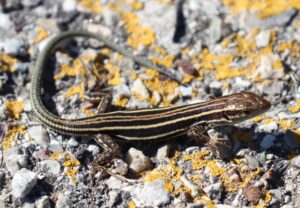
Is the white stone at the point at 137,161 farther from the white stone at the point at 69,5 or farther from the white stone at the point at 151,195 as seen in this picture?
the white stone at the point at 69,5

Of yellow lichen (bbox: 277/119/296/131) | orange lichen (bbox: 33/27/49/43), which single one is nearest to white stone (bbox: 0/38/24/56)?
orange lichen (bbox: 33/27/49/43)

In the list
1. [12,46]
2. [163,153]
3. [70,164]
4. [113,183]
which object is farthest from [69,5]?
[113,183]

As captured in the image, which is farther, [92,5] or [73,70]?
[92,5]

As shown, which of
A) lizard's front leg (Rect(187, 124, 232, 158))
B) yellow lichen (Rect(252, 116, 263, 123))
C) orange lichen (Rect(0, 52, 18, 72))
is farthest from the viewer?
orange lichen (Rect(0, 52, 18, 72))

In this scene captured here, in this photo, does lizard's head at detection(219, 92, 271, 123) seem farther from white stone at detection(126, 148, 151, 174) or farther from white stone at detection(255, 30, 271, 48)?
white stone at detection(255, 30, 271, 48)

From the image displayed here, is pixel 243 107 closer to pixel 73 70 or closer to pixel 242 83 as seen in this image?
pixel 242 83

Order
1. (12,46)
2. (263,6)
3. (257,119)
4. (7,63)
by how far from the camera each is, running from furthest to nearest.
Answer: (263,6) < (12,46) < (7,63) < (257,119)

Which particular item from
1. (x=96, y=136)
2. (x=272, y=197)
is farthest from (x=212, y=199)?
(x=96, y=136)
